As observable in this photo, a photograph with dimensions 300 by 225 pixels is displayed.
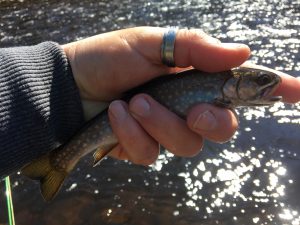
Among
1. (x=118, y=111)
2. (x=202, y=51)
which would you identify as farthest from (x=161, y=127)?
(x=202, y=51)

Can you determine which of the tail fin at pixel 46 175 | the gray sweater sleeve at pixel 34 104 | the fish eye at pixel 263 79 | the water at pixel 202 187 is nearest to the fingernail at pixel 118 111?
the gray sweater sleeve at pixel 34 104

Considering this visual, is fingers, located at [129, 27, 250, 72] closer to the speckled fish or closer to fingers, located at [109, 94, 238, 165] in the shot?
the speckled fish

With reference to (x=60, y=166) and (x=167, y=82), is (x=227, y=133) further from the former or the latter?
(x=60, y=166)

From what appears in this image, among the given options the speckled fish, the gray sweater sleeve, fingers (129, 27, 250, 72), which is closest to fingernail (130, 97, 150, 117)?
the speckled fish

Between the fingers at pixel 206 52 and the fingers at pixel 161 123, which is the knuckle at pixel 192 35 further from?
the fingers at pixel 161 123

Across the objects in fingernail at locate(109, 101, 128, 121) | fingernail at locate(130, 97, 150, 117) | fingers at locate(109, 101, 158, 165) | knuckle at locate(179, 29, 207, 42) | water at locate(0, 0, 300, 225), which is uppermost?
knuckle at locate(179, 29, 207, 42)

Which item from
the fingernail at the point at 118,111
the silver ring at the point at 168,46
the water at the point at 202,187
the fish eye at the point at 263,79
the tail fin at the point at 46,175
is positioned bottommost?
the water at the point at 202,187

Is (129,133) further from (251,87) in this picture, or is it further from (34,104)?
(251,87)
